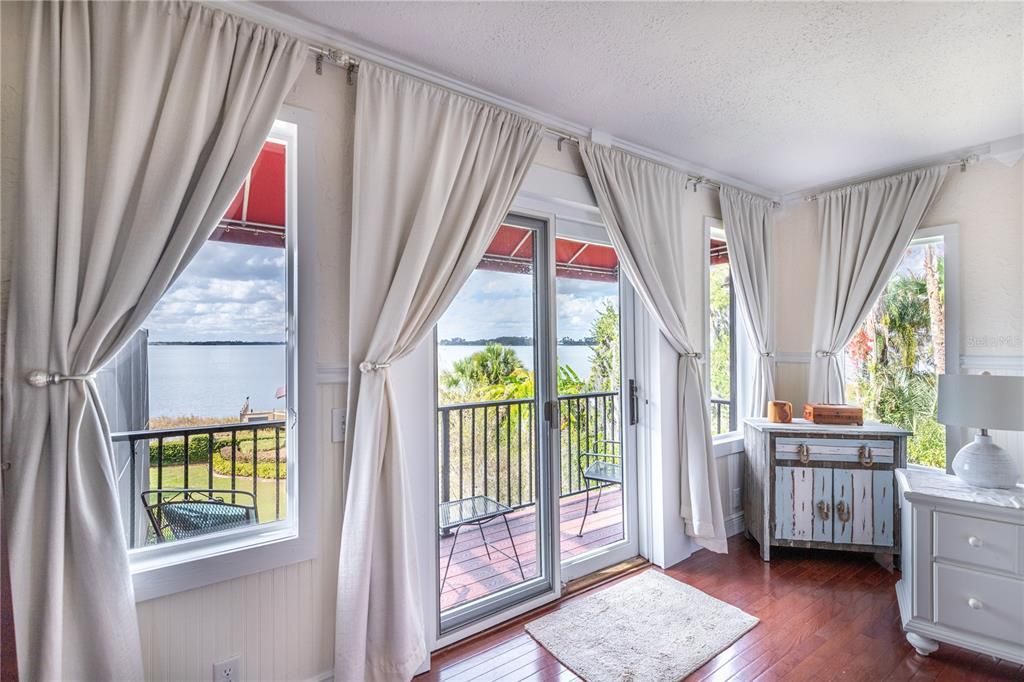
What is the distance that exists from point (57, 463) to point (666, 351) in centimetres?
283

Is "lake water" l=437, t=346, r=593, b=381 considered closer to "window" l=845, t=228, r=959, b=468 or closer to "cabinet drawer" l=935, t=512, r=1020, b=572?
"cabinet drawer" l=935, t=512, r=1020, b=572

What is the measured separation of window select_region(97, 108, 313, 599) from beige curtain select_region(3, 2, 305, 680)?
0.19 m

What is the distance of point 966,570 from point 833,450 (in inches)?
36.3

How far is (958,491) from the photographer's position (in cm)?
213

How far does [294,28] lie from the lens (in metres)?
1.72

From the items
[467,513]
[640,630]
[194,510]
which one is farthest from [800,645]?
[194,510]

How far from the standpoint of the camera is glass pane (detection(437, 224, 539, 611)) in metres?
2.34

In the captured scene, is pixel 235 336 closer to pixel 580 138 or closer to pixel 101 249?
pixel 101 249

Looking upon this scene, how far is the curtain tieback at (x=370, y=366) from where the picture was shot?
1.80m

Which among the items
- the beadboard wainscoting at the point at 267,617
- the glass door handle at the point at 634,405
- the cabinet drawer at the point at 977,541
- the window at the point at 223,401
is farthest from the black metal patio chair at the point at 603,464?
the window at the point at 223,401

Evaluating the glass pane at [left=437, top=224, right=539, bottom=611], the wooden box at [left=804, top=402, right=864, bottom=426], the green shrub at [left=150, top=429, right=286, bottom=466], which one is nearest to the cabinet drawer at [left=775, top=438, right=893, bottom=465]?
the wooden box at [left=804, top=402, right=864, bottom=426]

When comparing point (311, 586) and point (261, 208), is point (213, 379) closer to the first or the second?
point (261, 208)

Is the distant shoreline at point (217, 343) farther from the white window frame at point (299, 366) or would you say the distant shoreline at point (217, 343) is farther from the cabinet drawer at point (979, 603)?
the cabinet drawer at point (979, 603)

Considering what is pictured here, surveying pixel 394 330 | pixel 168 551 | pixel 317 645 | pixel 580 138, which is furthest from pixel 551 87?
pixel 317 645
